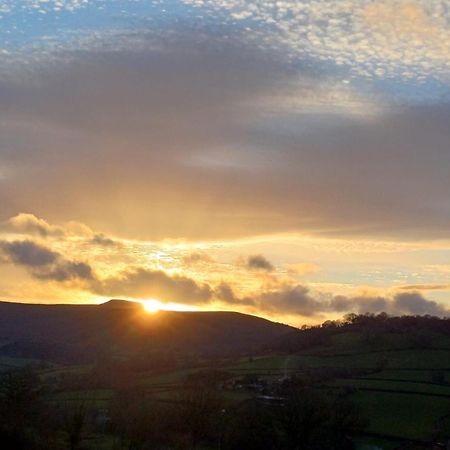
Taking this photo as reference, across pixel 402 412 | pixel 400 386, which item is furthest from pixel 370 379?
pixel 402 412

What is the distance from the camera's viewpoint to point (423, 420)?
343 ft

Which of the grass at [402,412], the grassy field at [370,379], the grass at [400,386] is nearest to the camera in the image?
the grass at [402,412]

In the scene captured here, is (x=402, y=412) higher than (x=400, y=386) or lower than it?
lower

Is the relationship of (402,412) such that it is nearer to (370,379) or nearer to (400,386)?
(400,386)

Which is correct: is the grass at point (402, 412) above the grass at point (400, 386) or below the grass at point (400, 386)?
below

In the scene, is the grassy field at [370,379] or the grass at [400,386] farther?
the grass at [400,386]

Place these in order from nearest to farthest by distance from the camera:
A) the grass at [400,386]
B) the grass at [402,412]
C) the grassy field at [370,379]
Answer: the grass at [402,412] < the grassy field at [370,379] < the grass at [400,386]

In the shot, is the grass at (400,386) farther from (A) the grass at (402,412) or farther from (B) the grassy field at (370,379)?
(A) the grass at (402,412)

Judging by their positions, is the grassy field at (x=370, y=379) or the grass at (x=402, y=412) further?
the grassy field at (x=370, y=379)

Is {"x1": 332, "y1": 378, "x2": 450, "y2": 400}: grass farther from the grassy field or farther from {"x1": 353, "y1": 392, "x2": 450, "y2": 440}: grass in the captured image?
{"x1": 353, "y1": 392, "x2": 450, "y2": 440}: grass

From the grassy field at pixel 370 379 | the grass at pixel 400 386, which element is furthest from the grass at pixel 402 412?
the grass at pixel 400 386

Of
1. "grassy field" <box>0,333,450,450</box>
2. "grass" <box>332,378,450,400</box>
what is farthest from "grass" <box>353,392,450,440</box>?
"grass" <box>332,378,450,400</box>

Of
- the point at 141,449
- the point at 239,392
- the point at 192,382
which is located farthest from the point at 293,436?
the point at 192,382

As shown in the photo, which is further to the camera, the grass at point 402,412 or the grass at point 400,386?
the grass at point 400,386
